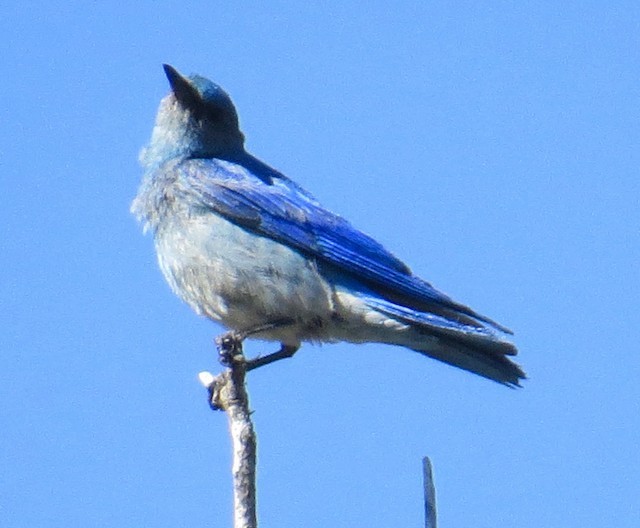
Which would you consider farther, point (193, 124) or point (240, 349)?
point (193, 124)

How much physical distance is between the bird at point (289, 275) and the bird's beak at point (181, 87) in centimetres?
71

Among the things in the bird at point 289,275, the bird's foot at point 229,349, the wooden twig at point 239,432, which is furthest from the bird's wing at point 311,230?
the wooden twig at point 239,432

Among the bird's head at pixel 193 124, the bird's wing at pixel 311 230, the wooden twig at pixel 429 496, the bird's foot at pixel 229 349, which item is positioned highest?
the bird's head at pixel 193 124

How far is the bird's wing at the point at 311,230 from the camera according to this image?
8.38m

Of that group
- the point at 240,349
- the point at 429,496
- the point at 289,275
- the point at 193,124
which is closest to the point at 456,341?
the point at 289,275

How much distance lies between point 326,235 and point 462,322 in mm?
1110

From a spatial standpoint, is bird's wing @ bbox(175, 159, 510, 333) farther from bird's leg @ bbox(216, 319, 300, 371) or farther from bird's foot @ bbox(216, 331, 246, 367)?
bird's foot @ bbox(216, 331, 246, 367)

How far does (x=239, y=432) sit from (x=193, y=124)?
415 centimetres

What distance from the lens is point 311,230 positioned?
8.65 m

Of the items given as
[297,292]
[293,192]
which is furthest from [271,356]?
[293,192]

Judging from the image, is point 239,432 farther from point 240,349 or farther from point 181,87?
point 181,87

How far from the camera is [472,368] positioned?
8.05 metres

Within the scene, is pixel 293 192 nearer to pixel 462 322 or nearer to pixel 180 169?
pixel 180 169

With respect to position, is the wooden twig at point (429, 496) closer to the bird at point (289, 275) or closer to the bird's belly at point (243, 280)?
the bird at point (289, 275)
